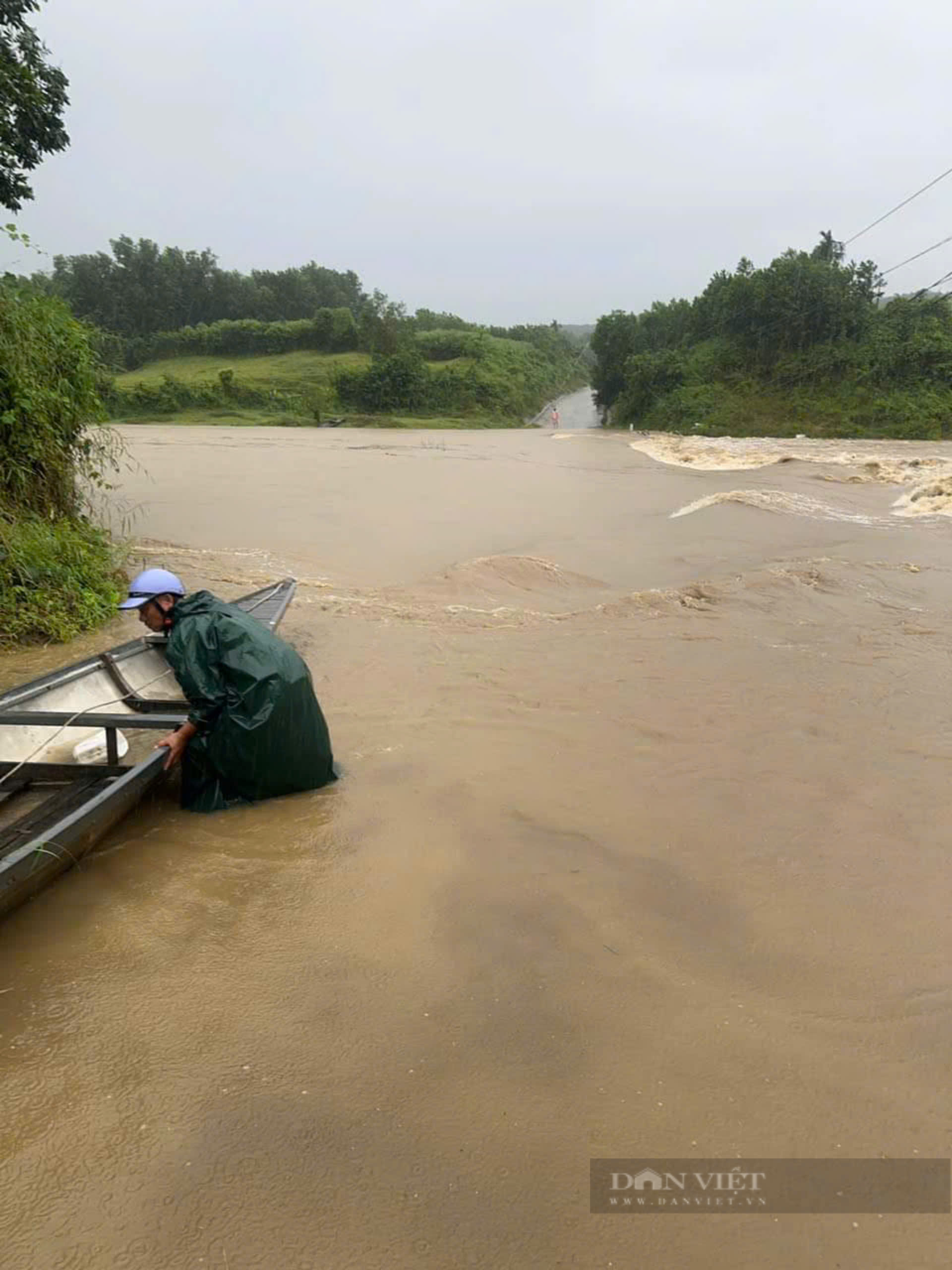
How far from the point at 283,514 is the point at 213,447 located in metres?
15.1

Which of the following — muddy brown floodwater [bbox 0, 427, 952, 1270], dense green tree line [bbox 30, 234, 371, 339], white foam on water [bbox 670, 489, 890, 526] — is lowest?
muddy brown floodwater [bbox 0, 427, 952, 1270]

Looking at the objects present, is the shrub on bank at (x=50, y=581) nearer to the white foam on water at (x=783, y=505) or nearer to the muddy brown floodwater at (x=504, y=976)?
the muddy brown floodwater at (x=504, y=976)

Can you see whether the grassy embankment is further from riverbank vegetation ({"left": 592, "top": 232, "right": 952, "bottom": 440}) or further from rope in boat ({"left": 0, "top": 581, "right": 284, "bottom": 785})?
rope in boat ({"left": 0, "top": 581, "right": 284, "bottom": 785})

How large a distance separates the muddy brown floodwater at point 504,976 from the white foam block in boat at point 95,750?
54 cm

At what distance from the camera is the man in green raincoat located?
3666 mm

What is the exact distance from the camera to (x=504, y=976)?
113 inches

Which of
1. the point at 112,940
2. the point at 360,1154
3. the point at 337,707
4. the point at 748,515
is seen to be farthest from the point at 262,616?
the point at 748,515

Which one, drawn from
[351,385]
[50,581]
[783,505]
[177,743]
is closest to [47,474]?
[50,581]

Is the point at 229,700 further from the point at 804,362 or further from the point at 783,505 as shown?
the point at 804,362

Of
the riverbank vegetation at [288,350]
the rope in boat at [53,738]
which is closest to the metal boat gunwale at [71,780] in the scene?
the rope in boat at [53,738]

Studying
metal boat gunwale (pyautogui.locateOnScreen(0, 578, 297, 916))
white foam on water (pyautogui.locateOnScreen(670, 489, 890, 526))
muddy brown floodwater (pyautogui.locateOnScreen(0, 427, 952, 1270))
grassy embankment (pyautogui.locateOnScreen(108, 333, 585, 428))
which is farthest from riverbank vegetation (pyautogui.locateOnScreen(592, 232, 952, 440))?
metal boat gunwale (pyautogui.locateOnScreen(0, 578, 297, 916))

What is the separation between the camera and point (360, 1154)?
2.17m

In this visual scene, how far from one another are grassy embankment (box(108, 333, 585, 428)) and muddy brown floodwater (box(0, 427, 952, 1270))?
139 ft

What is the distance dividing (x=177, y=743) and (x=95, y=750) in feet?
2.52
